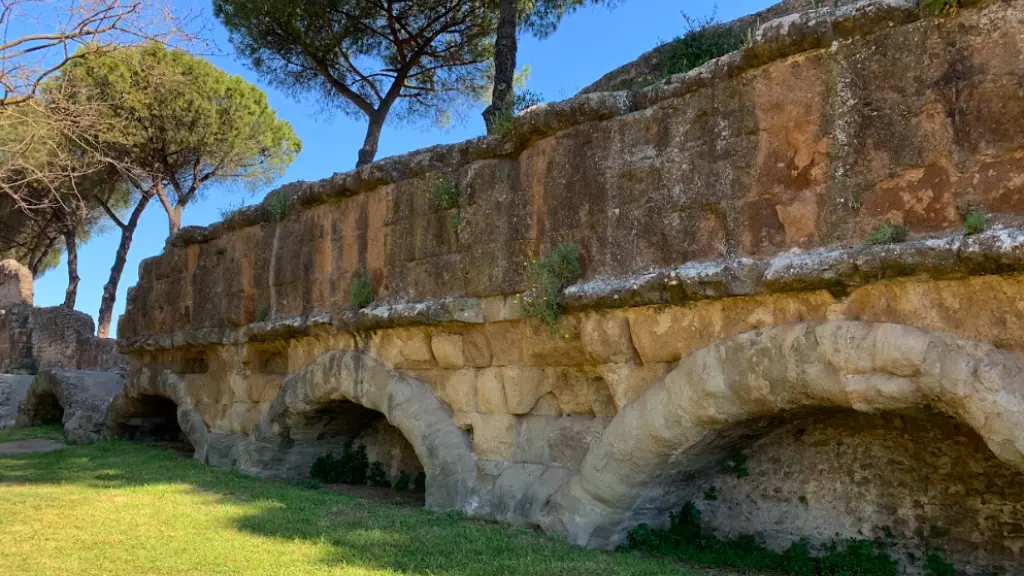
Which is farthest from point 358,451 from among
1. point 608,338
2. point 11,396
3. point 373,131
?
point 11,396

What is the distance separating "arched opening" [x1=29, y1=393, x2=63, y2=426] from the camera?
1453 centimetres

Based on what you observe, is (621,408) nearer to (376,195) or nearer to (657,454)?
(657,454)

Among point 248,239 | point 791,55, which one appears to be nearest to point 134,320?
point 248,239

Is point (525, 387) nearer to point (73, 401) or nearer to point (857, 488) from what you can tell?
point (857, 488)

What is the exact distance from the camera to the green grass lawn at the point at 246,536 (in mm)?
4500

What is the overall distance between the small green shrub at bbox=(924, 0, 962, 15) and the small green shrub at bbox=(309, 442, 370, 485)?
248 inches

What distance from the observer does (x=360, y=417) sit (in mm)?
8227

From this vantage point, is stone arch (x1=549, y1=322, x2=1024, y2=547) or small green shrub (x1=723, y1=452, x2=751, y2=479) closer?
stone arch (x1=549, y1=322, x2=1024, y2=547)

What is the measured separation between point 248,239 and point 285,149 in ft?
41.4

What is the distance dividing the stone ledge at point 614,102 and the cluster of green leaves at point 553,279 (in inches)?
35.3

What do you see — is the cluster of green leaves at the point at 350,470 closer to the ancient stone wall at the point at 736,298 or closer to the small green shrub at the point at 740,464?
the ancient stone wall at the point at 736,298

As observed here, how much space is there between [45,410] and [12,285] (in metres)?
7.84

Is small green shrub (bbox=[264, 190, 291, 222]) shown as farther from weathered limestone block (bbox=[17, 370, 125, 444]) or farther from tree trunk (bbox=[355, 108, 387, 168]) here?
tree trunk (bbox=[355, 108, 387, 168])

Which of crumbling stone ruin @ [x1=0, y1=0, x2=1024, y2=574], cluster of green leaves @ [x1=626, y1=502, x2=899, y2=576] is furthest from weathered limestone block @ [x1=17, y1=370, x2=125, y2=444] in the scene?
cluster of green leaves @ [x1=626, y1=502, x2=899, y2=576]
